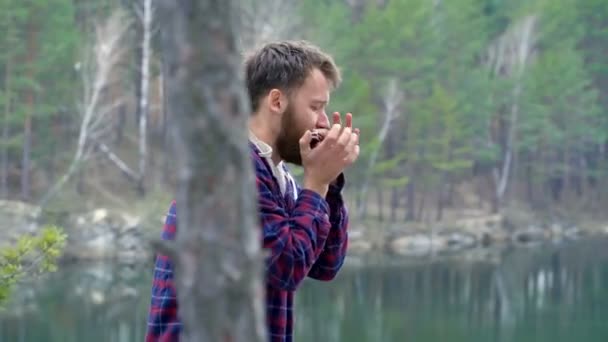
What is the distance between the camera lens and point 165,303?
1.57 m

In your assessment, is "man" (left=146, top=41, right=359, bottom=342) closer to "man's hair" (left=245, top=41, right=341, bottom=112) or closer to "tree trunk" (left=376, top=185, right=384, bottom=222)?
"man's hair" (left=245, top=41, right=341, bottom=112)

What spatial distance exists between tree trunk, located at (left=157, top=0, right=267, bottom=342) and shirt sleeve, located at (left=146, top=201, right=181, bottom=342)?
0.58 m

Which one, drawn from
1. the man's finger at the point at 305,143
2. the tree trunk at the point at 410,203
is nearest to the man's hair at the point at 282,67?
the man's finger at the point at 305,143

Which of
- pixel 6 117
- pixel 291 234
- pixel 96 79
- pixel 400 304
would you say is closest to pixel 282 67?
pixel 291 234

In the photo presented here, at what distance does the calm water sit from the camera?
1036cm

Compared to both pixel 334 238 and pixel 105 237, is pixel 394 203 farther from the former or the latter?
pixel 334 238

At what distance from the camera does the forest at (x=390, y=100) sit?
52.0ft

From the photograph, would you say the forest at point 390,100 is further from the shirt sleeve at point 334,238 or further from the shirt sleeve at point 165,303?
the shirt sleeve at point 165,303

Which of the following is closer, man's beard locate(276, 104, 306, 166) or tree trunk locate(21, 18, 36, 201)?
man's beard locate(276, 104, 306, 166)

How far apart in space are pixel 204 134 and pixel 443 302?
12.0 m

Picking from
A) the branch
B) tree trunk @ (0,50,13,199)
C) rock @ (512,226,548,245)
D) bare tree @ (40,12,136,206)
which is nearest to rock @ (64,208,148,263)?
bare tree @ (40,12,136,206)

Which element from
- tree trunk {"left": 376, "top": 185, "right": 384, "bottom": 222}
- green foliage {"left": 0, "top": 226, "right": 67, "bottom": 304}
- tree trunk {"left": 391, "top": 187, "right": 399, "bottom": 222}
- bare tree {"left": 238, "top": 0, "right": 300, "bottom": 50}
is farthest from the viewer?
tree trunk {"left": 391, "top": 187, "right": 399, "bottom": 222}

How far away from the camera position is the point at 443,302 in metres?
12.6

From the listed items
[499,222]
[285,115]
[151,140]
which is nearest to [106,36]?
[151,140]
